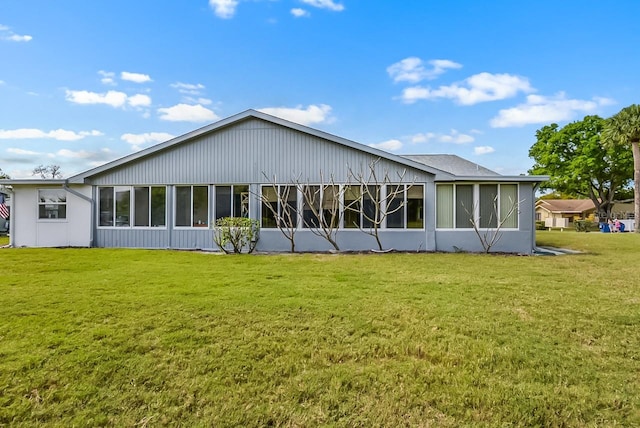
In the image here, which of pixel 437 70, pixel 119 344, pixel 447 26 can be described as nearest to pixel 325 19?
pixel 447 26

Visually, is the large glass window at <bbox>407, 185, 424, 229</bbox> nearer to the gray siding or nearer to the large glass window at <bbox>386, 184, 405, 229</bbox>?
the large glass window at <bbox>386, 184, 405, 229</bbox>

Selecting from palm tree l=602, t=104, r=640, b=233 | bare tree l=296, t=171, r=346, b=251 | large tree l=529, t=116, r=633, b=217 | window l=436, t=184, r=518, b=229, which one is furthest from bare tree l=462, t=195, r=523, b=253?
large tree l=529, t=116, r=633, b=217

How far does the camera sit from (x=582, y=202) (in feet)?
161

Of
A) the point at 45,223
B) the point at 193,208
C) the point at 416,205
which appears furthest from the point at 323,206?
the point at 45,223

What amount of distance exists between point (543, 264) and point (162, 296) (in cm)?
876

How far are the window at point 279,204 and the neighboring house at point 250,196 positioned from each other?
0.05 m

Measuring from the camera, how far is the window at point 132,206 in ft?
40.7

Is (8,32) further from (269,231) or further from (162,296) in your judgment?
(162,296)

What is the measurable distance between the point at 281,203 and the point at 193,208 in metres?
2.91

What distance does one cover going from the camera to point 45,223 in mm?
12664

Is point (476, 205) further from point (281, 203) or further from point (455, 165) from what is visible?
point (281, 203)

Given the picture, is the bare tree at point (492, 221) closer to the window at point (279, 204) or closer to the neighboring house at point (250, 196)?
the neighboring house at point (250, 196)

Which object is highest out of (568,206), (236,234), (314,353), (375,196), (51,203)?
(568,206)

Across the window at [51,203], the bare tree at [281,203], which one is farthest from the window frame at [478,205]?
the window at [51,203]
